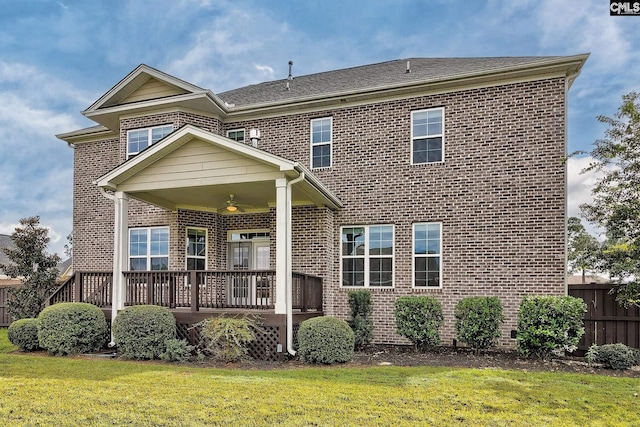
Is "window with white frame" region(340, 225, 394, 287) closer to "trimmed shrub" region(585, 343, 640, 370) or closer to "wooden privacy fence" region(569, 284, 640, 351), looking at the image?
"wooden privacy fence" region(569, 284, 640, 351)

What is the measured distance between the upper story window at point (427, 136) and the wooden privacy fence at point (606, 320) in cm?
439

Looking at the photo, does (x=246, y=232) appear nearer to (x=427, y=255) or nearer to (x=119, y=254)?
(x=119, y=254)

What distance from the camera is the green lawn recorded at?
A: 497 centimetres

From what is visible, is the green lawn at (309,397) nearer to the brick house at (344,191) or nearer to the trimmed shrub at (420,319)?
the trimmed shrub at (420,319)

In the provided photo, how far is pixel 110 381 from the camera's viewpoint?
6.71 meters

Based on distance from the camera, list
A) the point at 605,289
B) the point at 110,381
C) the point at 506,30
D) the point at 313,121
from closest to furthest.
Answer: the point at 110,381 < the point at 605,289 < the point at 313,121 < the point at 506,30

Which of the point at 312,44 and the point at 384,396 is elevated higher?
the point at 312,44

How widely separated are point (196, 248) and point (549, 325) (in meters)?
8.98

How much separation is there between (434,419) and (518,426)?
2.86ft

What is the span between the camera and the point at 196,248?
12812 millimetres

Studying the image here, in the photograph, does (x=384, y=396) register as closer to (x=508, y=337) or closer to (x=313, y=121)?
(x=508, y=337)

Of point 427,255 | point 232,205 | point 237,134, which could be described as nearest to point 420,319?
point 427,255

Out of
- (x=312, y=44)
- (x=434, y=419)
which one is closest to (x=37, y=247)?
(x=312, y=44)

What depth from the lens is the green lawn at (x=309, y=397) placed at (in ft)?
16.3
